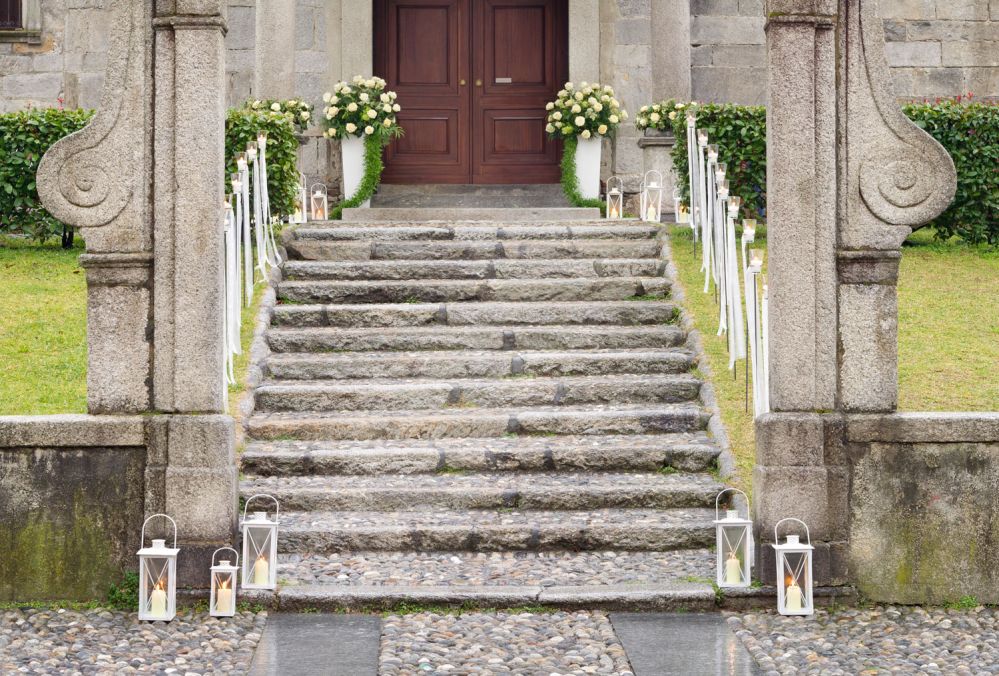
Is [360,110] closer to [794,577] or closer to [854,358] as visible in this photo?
[854,358]

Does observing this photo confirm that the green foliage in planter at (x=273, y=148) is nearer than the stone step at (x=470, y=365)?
No

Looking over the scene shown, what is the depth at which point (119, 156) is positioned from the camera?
5.36 m

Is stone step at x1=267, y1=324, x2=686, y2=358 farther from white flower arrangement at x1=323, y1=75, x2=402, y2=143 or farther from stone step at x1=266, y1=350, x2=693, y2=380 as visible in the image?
white flower arrangement at x1=323, y1=75, x2=402, y2=143

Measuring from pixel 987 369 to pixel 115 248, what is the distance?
5030 millimetres

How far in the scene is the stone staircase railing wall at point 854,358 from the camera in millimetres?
5391

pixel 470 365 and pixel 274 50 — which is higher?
pixel 274 50

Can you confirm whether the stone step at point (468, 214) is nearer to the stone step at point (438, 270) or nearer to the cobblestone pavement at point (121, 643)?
the stone step at point (438, 270)

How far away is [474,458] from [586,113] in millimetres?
5965

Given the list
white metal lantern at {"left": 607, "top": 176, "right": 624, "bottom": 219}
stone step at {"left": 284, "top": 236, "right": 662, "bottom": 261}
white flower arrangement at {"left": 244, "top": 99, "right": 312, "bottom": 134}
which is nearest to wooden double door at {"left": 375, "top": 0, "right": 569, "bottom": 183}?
white metal lantern at {"left": 607, "top": 176, "right": 624, "bottom": 219}

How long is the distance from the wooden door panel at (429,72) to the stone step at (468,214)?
59.7 inches

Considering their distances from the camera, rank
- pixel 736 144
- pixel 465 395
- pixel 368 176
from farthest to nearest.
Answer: pixel 368 176, pixel 736 144, pixel 465 395

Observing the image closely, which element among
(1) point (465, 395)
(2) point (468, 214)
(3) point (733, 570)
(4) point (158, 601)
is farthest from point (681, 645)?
(2) point (468, 214)

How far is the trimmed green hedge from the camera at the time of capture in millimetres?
10938

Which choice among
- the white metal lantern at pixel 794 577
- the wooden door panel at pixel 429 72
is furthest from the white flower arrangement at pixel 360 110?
the white metal lantern at pixel 794 577
